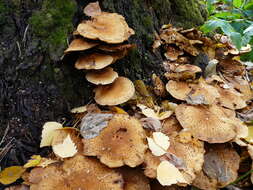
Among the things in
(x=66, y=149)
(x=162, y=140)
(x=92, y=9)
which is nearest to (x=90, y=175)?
(x=66, y=149)

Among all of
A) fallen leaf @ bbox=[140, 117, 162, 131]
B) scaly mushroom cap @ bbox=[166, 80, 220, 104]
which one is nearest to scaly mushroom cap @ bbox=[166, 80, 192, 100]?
scaly mushroom cap @ bbox=[166, 80, 220, 104]

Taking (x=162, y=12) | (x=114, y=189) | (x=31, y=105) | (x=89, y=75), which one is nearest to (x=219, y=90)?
(x=162, y=12)

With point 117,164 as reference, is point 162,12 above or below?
above

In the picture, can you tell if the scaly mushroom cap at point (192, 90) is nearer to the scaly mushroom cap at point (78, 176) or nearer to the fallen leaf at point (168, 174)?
the fallen leaf at point (168, 174)

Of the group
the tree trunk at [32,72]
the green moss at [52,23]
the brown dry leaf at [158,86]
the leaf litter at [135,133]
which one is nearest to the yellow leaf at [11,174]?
the leaf litter at [135,133]

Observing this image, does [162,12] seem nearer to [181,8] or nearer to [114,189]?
[181,8]

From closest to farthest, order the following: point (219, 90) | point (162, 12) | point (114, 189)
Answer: point (114, 189) < point (219, 90) < point (162, 12)

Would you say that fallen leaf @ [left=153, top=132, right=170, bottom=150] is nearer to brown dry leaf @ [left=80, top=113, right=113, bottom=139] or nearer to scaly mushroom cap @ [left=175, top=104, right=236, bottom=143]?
scaly mushroom cap @ [left=175, top=104, right=236, bottom=143]
